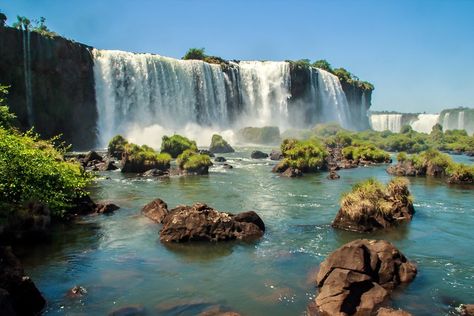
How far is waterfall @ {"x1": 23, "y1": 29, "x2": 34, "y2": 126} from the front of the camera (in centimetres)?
5178

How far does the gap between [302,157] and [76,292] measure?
96.2 ft

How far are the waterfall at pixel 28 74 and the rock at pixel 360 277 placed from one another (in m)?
48.2

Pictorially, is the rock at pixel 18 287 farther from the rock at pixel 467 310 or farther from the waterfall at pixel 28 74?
the waterfall at pixel 28 74

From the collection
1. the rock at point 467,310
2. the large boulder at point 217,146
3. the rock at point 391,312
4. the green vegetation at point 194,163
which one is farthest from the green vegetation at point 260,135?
the rock at point 391,312

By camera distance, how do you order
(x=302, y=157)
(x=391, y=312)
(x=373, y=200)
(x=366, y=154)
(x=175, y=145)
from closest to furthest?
(x=391, y=312) < (x=373, y=200) < (x=302, y=157) < (x=175, y=145) < (x=366, y=154)

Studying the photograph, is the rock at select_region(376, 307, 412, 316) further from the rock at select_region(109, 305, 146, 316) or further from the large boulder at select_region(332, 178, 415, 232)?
the large boulder at select_region(332, 178, 415, 232)

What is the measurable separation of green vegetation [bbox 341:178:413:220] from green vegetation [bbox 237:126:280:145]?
178ft

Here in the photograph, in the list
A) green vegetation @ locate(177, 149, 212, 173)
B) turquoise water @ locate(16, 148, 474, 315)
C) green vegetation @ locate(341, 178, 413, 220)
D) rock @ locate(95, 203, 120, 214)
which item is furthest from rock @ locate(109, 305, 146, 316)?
green vegetation @ locate(177, 149, 212, 173)

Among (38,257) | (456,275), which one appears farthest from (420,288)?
(38,257)

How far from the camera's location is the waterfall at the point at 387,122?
124 m

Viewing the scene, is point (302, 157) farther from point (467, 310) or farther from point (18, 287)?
point (18, 287)

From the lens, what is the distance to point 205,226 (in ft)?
55.5

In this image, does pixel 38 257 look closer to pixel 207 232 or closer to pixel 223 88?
pixel 207 232

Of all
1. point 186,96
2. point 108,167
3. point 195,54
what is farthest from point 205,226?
point 195,54
